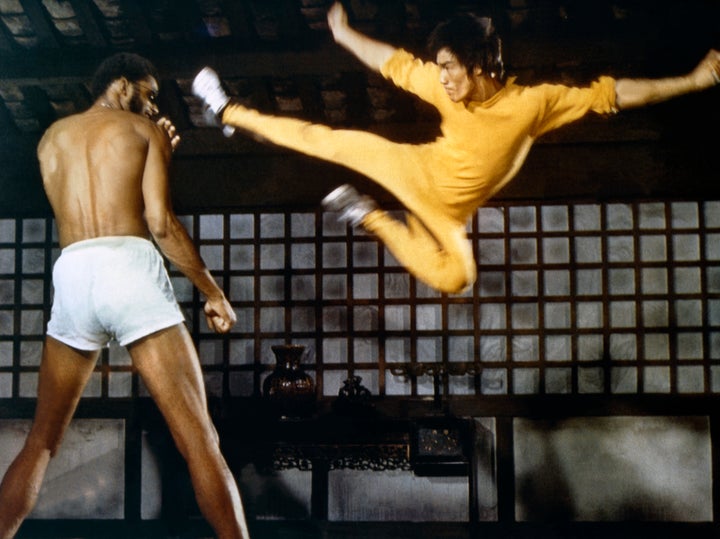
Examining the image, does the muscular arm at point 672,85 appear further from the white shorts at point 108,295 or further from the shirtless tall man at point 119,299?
the white shorts at point 108,295

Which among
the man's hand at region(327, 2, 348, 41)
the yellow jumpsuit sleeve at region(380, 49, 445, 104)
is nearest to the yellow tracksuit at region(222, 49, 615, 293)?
the yellow jumpsuit sleeve at region(380, 49, 445, 104)

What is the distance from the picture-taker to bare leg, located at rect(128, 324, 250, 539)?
3.88 metres

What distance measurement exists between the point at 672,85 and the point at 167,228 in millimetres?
2864

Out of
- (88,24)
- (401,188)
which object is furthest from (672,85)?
Result: (88,24)

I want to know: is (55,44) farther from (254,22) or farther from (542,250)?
(542,250)

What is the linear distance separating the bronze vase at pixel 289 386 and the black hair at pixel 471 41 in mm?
2028

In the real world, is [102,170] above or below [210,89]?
below

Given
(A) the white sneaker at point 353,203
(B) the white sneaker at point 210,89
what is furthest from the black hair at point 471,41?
(B) the white sneaker at point 210,89

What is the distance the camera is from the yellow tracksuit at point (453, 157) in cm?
496

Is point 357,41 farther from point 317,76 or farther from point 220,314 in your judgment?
point 220,314

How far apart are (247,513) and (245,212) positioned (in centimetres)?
193

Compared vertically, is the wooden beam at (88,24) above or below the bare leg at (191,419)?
above

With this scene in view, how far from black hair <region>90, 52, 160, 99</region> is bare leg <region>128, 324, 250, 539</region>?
146 centimetres

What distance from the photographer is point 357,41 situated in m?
5.07
